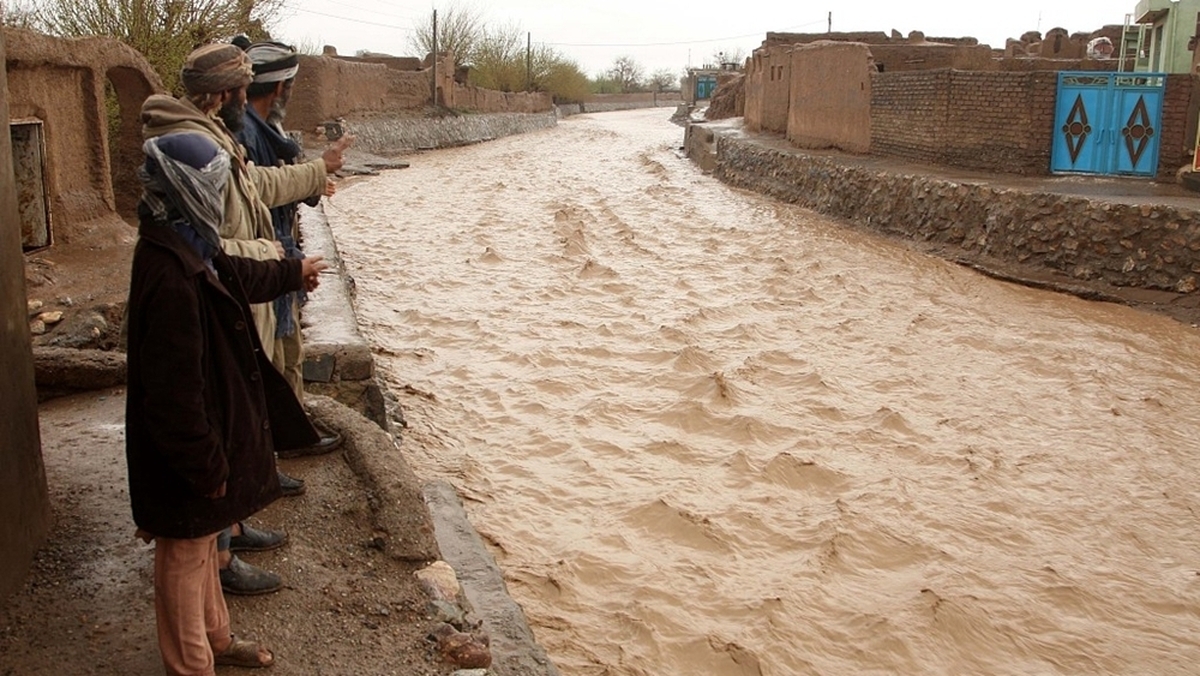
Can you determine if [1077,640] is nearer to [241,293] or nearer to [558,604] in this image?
[558,604]

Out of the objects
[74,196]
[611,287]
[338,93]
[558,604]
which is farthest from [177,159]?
[338,93]

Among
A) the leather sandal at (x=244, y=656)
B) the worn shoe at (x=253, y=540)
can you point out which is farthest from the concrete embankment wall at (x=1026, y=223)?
the leather sandal at (x=244, y=656)

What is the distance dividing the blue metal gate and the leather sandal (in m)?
11.4

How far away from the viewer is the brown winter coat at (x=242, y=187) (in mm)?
2621

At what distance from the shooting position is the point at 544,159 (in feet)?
83.1

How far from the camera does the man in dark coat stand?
231 cm

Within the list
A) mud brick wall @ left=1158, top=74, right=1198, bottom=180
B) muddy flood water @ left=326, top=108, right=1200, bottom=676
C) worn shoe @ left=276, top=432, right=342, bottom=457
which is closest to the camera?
worn shoe @ left=276, top=432, right=342, bottom=457

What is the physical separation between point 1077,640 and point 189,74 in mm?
3636

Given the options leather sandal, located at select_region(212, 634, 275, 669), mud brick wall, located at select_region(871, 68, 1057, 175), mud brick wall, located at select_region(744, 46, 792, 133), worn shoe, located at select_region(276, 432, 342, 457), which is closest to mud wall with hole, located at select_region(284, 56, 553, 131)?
mud brick wall, located at select_region(744, 46, 792, 133)

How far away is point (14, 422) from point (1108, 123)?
11.7 m

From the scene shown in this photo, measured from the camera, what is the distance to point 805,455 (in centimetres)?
576

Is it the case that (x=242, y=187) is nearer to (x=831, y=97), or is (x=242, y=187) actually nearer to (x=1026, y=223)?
(x=1026, y=223)

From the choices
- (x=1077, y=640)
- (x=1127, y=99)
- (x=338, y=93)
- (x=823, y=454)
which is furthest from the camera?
(x=338, y=93)

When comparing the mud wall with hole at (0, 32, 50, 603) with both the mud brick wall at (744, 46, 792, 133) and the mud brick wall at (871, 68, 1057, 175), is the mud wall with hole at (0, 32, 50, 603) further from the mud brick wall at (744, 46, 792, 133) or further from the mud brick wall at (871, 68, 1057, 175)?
the mud brick wall at (744, 46, 792, 133)
